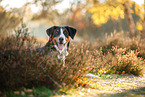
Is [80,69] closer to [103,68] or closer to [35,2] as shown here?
[103,68]

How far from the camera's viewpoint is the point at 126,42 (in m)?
8.75

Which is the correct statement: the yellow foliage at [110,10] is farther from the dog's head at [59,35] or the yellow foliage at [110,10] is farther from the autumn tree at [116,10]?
the dog's head at [59,35]

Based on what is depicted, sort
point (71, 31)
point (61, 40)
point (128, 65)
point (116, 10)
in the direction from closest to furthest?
point (61, 40) → point (71, 31) → point (128, 65) → point (116, 10)

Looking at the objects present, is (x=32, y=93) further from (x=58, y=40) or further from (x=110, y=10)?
(x=110, y=10)

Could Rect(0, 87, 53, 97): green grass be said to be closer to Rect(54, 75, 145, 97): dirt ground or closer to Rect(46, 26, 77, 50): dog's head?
Rect(54, 75, 145, 97): dirt ground

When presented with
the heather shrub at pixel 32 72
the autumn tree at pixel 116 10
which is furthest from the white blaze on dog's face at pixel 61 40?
the autumn tree at pixel 116 10

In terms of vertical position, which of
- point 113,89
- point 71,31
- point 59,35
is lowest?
point 113,89

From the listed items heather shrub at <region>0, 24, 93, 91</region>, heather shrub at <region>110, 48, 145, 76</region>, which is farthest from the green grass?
heather shrub at <region>110, 48, 145, 76</region>

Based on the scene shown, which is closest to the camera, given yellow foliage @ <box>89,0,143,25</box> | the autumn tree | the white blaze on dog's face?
the white blaze on dog's face

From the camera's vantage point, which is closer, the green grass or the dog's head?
the green grass

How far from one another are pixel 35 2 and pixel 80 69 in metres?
5.29

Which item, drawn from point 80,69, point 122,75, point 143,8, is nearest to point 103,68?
point 122,75

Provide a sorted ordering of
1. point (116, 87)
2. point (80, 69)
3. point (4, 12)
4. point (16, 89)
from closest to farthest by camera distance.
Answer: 1. point (16, 89)
2. point (116, 87)
3. point (80, 69)
4. point (4, 12)

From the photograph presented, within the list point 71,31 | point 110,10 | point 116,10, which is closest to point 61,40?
point 71,31
